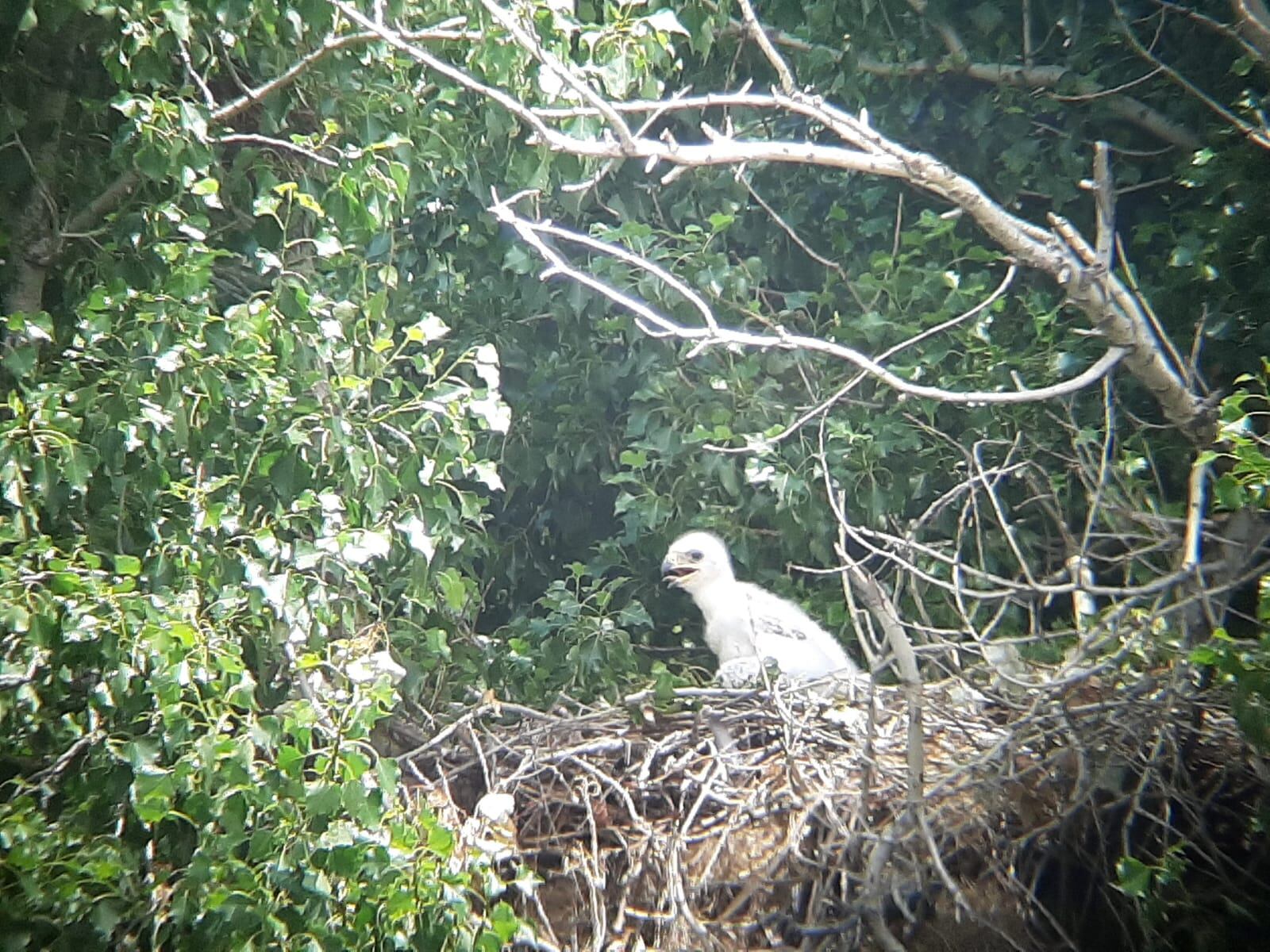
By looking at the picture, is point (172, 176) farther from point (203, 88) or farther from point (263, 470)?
point (263, 470)

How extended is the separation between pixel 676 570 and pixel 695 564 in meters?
0.07

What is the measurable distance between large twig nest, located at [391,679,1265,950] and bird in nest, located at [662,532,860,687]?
36 centimetres

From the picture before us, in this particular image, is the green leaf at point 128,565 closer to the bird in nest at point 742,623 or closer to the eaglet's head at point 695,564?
the bird in nest at point 742,623

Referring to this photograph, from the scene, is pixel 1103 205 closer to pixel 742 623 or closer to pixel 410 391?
pixel 742 623

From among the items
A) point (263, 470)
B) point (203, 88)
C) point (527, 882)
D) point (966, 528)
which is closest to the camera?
point (527, 882)

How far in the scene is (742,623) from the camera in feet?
14.7

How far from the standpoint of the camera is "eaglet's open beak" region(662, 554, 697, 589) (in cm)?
461

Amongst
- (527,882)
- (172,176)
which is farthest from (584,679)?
(172,176)

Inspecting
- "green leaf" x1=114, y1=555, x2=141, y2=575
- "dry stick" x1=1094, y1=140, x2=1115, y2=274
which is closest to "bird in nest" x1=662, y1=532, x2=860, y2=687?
"dry stick" x1=1094, y1=140, x2=1115, y2=274

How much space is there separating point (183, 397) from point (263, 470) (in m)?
0.29

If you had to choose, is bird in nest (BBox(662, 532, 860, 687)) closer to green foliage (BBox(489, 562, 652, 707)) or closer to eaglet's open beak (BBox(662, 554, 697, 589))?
eaglet's open beak (BBox(662, 554, 697, 589))

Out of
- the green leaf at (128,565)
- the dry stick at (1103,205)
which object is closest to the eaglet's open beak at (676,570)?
the dry stick at (1103,205)

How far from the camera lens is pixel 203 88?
3.47 meters

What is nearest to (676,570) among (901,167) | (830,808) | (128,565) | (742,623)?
(742,623)
